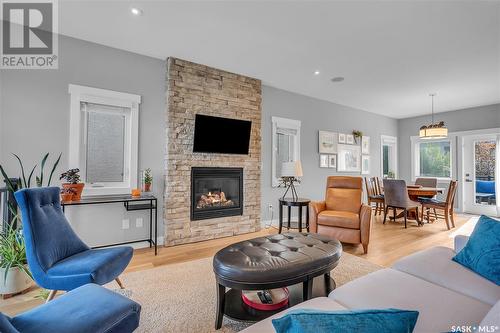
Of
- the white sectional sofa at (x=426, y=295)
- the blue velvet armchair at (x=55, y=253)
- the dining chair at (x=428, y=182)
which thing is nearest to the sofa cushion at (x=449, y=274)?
the white sectional sofa at (x=426, y=295)

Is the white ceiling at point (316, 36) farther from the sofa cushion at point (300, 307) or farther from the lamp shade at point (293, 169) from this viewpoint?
the sofa cushion at point (300, 307)

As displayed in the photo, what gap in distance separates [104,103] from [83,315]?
2.86m

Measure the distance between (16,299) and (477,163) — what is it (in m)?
8.96

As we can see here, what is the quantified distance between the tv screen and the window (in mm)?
5910

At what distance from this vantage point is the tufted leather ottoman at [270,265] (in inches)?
63.6

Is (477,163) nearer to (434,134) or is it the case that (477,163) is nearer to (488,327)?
(434,134)

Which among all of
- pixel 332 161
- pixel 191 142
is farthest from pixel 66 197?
pixel 332 161

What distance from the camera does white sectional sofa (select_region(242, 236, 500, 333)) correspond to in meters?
1.10

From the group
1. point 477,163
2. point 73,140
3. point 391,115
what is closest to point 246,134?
point 73,140

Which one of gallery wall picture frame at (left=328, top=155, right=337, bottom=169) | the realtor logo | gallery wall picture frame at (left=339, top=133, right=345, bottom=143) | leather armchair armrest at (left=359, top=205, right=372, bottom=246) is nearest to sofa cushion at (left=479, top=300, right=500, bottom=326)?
leather armchair armrest at (left=359, top=205, right=372, bottom=246)

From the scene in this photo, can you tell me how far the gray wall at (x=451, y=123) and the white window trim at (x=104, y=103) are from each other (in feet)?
25.0

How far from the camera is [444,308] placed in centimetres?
118

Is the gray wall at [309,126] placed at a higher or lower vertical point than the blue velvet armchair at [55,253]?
higher

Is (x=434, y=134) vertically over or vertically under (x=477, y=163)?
over
